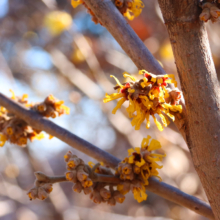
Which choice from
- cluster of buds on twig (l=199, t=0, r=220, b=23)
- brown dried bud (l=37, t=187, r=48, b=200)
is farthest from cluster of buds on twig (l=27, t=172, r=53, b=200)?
Result: cluster of buds on twig (l=199, t=0, r=220, b=23)

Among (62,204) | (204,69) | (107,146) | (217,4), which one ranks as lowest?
(62,204)

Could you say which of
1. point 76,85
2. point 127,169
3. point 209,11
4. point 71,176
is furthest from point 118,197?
point 76,85

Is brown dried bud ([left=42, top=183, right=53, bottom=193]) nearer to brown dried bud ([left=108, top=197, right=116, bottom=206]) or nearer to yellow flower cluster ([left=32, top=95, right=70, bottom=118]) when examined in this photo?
brown dried bud ([left=108, top=197, right=116, bottom=206])

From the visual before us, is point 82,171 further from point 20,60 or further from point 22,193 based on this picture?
point 20,60

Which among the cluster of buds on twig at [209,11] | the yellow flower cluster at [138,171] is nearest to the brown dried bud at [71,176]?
the yellow flower cluster at [138,171]

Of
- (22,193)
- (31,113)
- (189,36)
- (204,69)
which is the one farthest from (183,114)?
(22,193)
